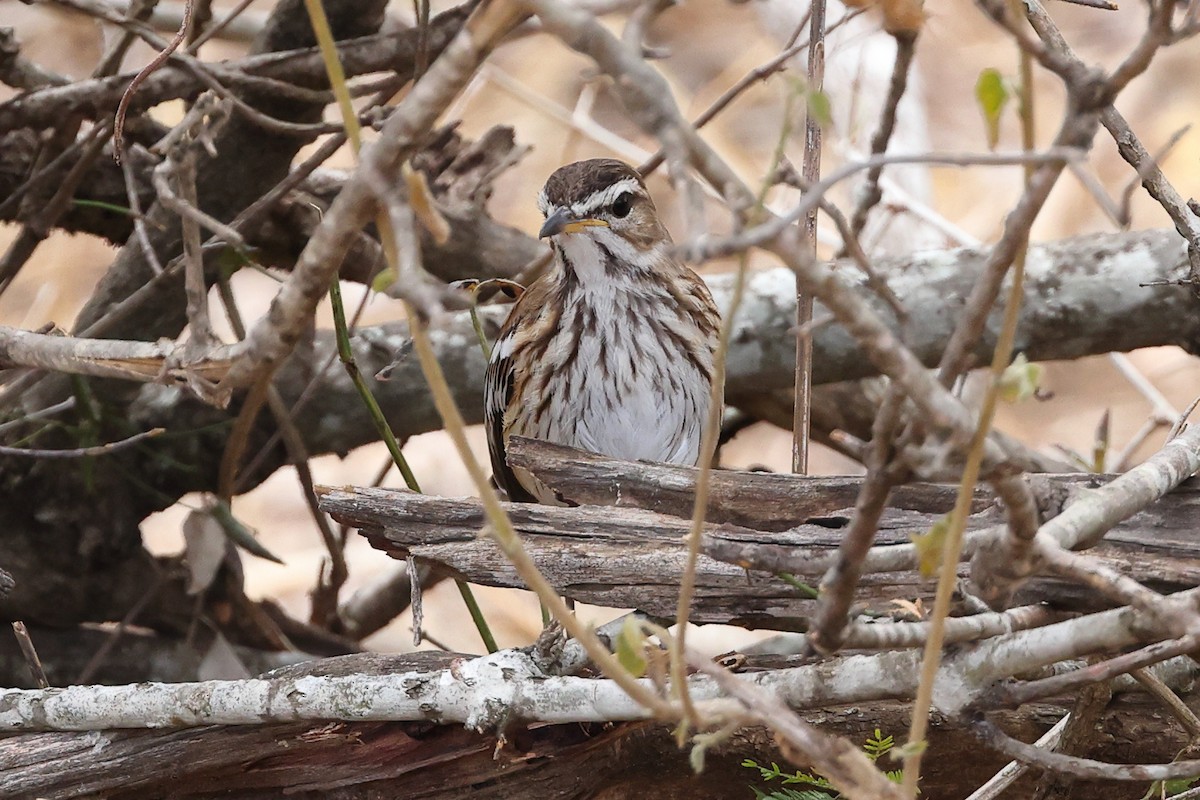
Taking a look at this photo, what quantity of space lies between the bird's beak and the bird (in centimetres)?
2

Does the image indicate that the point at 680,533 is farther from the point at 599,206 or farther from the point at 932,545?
the point at 599,206

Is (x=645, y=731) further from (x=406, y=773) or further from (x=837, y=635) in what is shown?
(x=837, y=635)

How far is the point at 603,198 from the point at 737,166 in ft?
21.1

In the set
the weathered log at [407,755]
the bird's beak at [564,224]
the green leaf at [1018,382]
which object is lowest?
the weathered log at [407,755]

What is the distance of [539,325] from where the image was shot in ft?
12.8

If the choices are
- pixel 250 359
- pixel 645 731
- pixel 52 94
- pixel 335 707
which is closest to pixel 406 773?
pixel 335 707

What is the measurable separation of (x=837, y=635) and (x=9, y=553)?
3.27 meters

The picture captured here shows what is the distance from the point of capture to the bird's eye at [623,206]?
388 centimetres

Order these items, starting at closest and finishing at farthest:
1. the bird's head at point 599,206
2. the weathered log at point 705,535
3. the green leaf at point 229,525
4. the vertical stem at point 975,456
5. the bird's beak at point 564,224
→ 1. the vertical stem at point 975,456
2. the weathered log at point 705,535
3. the bird's beak at point 564,224
4. the bird's head at point 599,206
5. the green leaf at point 229,525

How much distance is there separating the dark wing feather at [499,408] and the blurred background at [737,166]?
266 centimetres

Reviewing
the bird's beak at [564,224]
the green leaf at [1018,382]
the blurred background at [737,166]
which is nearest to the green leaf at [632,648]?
the green leaf at [1018,382]

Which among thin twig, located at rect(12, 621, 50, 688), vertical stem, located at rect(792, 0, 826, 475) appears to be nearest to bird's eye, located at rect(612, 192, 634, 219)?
vertical stem, located at rect(792, 0, 826, 475)

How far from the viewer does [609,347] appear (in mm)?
3865

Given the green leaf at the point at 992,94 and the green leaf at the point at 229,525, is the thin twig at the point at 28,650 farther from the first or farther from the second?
the green leaf at the point at 992,94
